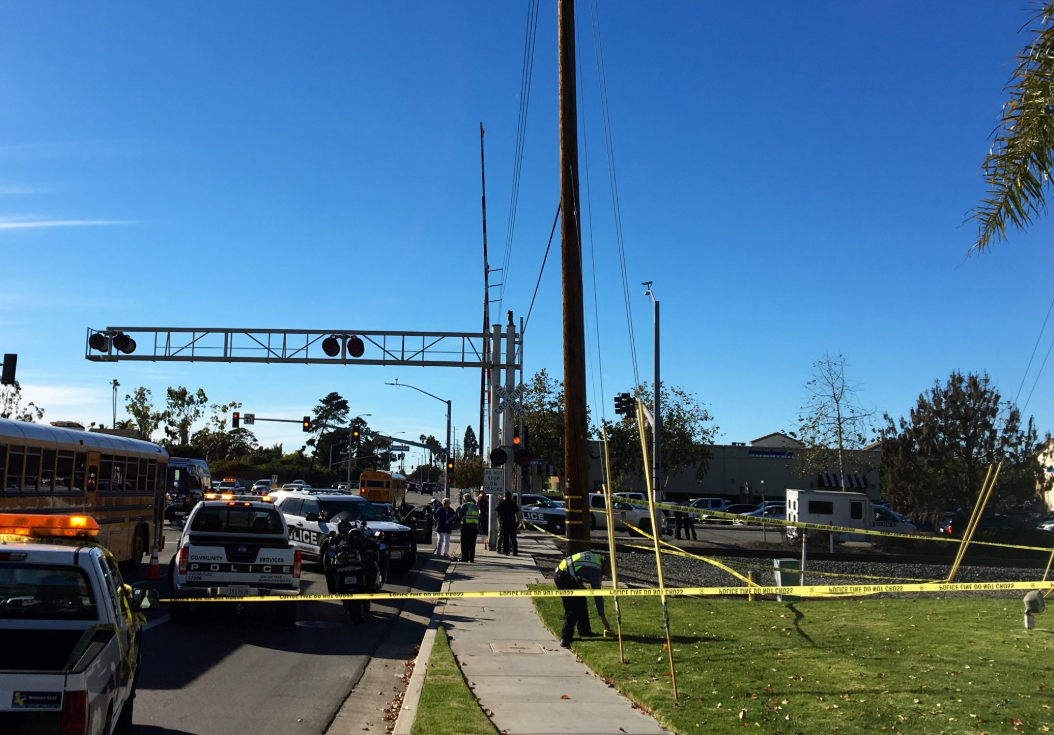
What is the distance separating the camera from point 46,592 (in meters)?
6.02

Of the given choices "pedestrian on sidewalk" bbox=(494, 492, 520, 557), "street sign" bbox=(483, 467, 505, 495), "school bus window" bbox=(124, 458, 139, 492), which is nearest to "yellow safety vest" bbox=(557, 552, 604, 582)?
"school bus window" bbox=(124, 458, 139, 492)

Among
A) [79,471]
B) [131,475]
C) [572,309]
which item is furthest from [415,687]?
[131,475]

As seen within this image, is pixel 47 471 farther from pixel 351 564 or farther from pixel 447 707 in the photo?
pixel 447 707

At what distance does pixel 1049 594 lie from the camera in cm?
1401

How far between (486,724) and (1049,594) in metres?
10.6

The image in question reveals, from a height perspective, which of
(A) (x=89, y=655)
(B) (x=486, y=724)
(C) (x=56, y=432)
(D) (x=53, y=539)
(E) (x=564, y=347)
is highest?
(E) (x=564, y=347)

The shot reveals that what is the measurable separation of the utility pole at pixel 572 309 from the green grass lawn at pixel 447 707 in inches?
172

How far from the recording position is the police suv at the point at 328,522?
20.5 metres

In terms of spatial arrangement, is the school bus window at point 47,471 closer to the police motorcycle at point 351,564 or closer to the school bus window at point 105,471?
the school bus window at point 105,471

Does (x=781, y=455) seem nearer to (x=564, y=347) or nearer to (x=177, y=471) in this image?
(x=177, y=471)

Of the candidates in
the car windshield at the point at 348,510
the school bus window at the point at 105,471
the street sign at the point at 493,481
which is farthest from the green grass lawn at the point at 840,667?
the street sign at the point at 493,481

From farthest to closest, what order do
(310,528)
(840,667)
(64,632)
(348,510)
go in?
(348,510)
(310,528)
(840,667)
(64,632)

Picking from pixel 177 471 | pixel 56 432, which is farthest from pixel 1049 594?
pixel 177 471

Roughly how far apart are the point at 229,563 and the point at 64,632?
7.73 metres
